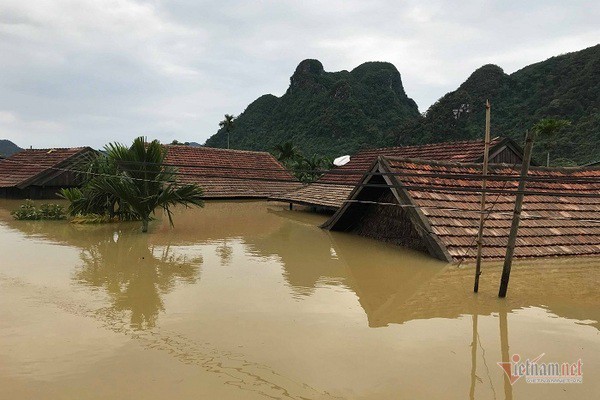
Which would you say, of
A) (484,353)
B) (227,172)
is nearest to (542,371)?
(484,353)

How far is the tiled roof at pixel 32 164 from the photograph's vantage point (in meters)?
18.2

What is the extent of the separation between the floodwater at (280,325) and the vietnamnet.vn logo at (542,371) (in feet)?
0.23

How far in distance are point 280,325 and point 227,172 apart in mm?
16803

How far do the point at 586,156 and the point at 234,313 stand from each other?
3179 cm

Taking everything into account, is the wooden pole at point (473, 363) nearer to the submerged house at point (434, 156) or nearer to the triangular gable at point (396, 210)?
the triangular gable at point (396, 210)

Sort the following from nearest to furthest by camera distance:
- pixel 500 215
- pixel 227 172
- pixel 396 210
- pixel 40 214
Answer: pixel 500 215
pixel 396 210
pixel 40 214
pixel 227 172

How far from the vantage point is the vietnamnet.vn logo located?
3254 mm

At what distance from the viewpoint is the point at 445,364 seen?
3.46 m

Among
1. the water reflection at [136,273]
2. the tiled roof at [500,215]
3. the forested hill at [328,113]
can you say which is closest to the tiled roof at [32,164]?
the water reflection at [136,273]

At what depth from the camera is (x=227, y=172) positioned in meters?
20.5

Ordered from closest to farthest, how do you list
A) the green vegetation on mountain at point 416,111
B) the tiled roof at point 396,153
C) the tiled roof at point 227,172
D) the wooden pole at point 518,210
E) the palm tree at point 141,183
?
the wooden pole at point 518,210
the palm tree at point 141,183
the tiled roof at point 396,153
the tiled roof at point 227,172
the green vegetation on mountain at point 416,111

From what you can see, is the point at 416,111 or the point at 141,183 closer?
the point at 141,183

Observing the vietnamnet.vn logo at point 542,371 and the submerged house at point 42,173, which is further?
the submerged house at point 42,173

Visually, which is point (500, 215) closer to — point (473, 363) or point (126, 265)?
point (473, 363)
